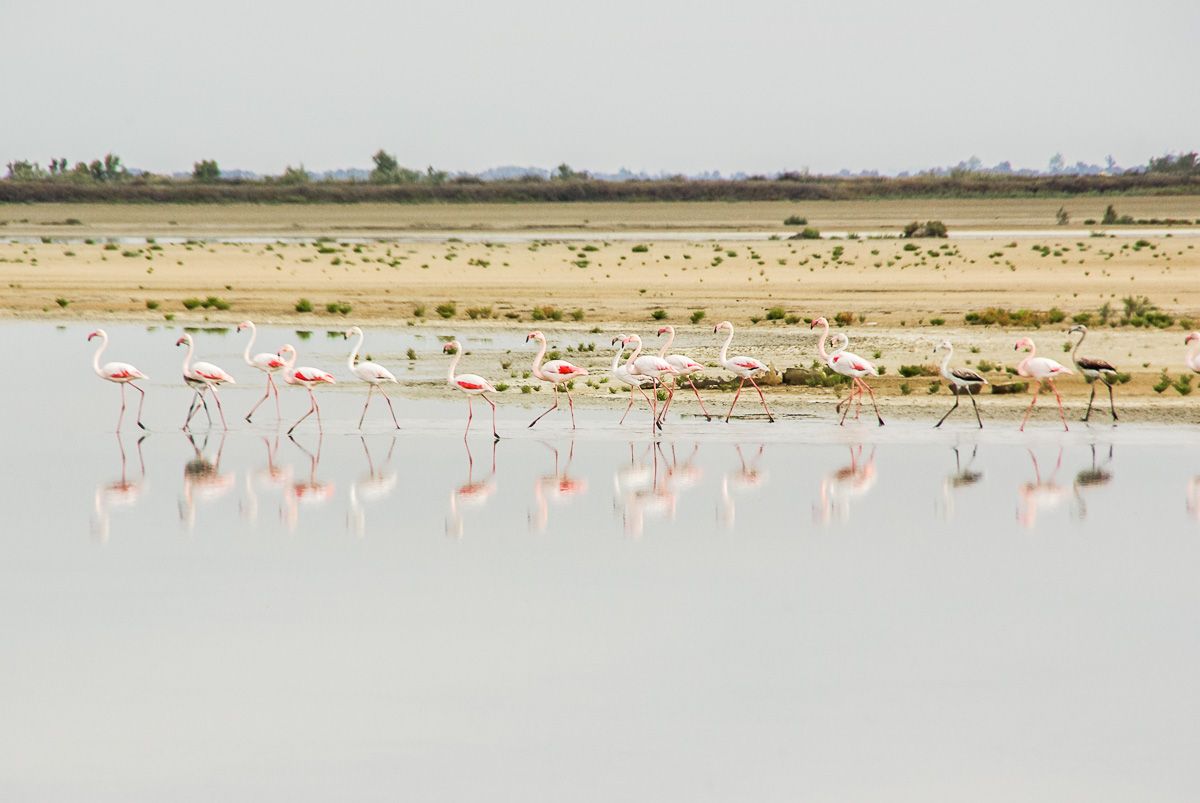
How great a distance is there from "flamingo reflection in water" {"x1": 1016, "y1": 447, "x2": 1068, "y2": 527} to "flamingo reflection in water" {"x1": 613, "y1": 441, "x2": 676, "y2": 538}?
3.33 m

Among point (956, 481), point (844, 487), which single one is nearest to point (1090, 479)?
point (956, 481)

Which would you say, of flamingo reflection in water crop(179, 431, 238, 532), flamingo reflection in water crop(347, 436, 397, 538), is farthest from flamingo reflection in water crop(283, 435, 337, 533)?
flamingo reflection in water crop(179, 431, 238, 532)

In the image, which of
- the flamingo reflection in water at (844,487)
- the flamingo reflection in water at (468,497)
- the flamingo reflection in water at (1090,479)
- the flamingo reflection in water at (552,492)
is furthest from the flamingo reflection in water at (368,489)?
the flamingo reflection in water at (1090,479)

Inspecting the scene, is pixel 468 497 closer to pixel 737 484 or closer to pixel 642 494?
pixel 642 494

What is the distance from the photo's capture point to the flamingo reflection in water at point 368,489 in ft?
49.4

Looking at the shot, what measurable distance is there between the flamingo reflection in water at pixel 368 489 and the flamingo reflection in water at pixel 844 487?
4243mm

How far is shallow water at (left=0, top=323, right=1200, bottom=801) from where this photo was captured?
874 cm

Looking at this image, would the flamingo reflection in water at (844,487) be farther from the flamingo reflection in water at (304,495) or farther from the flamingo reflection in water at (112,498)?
the flamingo reflection in water at (112,498)

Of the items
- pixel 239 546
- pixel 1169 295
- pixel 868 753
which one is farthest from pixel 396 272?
pixel 868 753

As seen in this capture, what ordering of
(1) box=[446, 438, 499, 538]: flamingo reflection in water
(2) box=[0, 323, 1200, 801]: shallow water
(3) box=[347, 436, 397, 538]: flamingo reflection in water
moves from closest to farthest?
(2) box=[0, 323, 1200, 801]: shallow water
(1) box=[446, 438, 499, 538]: flamingo reflection in water
(3) box=[347, 436, 397, 538]: flamingo reflection in water

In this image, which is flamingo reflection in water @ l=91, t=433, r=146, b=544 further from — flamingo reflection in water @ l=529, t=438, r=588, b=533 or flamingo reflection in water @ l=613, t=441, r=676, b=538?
flamingo reflection in water @ l=613, t=441, r=676, b=538

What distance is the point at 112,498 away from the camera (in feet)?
53.1

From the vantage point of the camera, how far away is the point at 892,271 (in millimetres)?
51469

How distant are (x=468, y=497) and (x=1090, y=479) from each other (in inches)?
262
